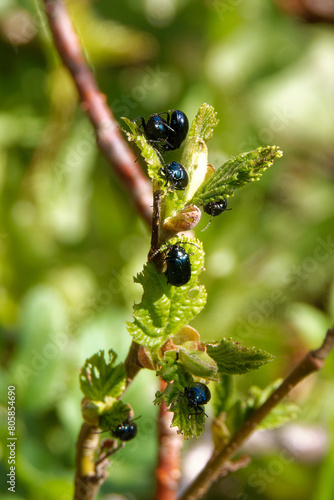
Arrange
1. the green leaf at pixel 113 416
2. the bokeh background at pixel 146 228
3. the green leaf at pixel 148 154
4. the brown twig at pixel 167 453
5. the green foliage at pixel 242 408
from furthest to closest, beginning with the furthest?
the bokeh background at pixel 146 228
the brown twig at pixel 167 453
the green foliage at pixel 242 408
the green leaf at pixel 113 416
the green leaf at pixel 148 154

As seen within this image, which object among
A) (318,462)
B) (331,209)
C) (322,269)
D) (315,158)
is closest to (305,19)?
(315,158)

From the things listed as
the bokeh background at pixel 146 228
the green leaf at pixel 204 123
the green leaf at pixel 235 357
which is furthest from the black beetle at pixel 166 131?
the bokeh background at pixel 146 228

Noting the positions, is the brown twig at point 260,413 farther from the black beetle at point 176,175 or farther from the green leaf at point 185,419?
the black beetle at point 176,175

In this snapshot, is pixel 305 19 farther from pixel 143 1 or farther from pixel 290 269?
pixel 290 269

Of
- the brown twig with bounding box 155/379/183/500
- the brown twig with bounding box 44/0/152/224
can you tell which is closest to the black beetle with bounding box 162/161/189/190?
the brown twig with bounding box 155/379/183/500

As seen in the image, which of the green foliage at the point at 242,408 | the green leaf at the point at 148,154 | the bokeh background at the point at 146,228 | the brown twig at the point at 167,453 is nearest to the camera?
the green leaf at the point at 148,154

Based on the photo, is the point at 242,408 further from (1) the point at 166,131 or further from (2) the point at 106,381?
(1) the point at 166,131

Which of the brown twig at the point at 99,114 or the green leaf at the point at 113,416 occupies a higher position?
the brown twig at the point at 99,114
